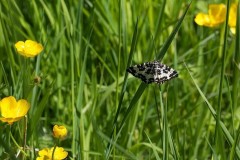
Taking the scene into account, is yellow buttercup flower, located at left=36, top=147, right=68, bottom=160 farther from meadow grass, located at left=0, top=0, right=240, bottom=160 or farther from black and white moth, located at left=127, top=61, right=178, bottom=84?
black and white moth, located at left=127, top=61, right=178, bottom=84

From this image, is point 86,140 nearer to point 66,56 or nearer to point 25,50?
point 25,50

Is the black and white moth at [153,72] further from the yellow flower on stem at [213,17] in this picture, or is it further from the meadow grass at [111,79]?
the yellow flower on stem at [213,17]

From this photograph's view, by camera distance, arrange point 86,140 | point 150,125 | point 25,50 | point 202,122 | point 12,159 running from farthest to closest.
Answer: point 150,125
point 202,122
point 86,140
point 25,50
point 12,159

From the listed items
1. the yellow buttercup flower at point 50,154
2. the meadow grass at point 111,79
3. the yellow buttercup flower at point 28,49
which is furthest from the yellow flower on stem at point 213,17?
the yellow buttercup flower at point 50,154

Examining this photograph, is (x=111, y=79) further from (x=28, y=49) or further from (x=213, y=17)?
(x=28, y=49)

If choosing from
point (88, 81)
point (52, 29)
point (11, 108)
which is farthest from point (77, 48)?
point (11, 108)

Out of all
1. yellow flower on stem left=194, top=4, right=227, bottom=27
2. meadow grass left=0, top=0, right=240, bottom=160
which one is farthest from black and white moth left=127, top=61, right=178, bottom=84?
yellow flower on stem left=194, top=4, right=227, bottom=27
